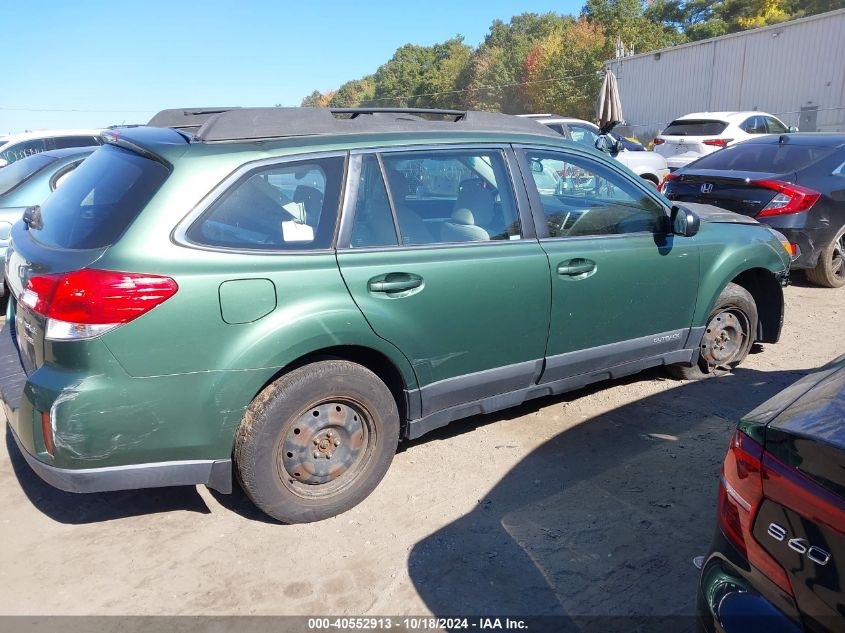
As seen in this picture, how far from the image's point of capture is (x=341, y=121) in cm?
353

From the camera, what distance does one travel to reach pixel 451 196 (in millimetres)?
3859

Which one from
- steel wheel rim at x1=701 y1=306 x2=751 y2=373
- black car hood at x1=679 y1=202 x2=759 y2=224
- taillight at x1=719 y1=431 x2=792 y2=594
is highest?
black car hood at x1=679 y1=202 x2=759 y2=224

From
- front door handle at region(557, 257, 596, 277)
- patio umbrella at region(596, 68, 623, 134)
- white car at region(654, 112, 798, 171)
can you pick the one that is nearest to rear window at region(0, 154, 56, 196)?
front door handle at region(557, 257, 596, 277)

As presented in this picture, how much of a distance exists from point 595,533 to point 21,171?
6512mm

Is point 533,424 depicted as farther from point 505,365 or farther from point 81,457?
point 81,457

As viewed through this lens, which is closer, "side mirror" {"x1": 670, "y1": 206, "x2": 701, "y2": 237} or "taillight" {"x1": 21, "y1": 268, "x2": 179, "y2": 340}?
"taillight" {"x1": 21, "y1": 268, "x2": 179, "y2": 340}

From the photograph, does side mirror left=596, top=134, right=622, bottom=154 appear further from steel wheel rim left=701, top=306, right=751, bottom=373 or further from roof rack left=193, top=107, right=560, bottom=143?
roof rack left=193, top=107, right=560, bottom=143

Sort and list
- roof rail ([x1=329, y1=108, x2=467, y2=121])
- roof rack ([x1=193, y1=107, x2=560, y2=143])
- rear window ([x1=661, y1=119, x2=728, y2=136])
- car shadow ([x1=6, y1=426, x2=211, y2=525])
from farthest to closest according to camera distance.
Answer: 1. rear window ([x1=661, y1=119, x2=728, y2=136])
2. roof rail ([x1=329, y1=108, x2=467, y2=121])
3. car shadow ([x1=6, y1=426, x2=211, y2=525])
4. roof rack ([x1=193, y1=107, x2=560, y2=143])

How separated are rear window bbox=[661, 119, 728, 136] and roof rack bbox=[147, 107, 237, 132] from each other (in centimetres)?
1366

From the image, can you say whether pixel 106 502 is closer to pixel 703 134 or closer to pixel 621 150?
pixel 621 150

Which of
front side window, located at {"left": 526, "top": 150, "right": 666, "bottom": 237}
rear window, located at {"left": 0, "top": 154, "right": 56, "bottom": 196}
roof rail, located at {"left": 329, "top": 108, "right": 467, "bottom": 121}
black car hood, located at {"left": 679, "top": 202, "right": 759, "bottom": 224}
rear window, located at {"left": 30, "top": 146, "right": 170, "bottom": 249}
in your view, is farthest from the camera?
rear window, located at {"left": 0, "top": 154, "right": 56, "bottom": 196}

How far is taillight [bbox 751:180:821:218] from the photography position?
6.89 metres

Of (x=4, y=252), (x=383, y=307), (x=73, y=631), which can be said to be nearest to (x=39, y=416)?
(x=73, y=631)

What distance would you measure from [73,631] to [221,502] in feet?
3.25
